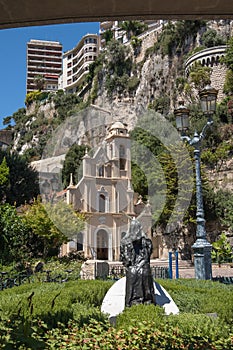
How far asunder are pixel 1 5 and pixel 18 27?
27 cm

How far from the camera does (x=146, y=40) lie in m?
59.1

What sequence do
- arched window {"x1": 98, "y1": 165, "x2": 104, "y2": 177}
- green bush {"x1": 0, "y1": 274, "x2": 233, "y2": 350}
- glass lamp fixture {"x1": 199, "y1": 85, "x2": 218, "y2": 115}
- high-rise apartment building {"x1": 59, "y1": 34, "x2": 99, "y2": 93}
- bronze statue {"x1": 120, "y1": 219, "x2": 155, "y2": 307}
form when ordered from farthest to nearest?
1. high-rise apartment building {"x1": 59, "y1": 34, "x2": 99, "y2": 93}
2. arched window {"x1": 98, "y1": 165, "x2": 104, "y2": 177}
3. glass lamp fixture {"x1": 199, "y1": 85, "x2": 218, "y2": 115}
4. bronze statue {"x1": 120, "y1": 219, "x2": 155, "y2": 307}
5. green bush {"x1": 0, "y1": 274, "x2": 233, "y2": 350}

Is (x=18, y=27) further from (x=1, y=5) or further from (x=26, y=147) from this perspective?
(x=26, y=147)

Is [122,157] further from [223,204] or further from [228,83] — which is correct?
[228,83]

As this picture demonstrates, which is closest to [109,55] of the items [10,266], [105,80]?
[105,80]

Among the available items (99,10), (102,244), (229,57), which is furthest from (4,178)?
(99,10)

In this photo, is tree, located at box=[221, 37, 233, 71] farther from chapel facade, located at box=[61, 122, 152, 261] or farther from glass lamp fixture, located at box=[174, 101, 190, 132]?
glass lamp fixture, located at box=[174, 101, 190, 132]

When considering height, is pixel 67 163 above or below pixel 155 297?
above

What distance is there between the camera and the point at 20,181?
32.3m

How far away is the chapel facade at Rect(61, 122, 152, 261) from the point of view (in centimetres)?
2881

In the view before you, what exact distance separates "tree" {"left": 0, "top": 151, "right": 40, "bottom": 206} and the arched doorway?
22.1 ft

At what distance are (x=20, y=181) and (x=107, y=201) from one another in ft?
24.1

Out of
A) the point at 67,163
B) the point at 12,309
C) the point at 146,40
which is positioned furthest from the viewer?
the point at 146,40

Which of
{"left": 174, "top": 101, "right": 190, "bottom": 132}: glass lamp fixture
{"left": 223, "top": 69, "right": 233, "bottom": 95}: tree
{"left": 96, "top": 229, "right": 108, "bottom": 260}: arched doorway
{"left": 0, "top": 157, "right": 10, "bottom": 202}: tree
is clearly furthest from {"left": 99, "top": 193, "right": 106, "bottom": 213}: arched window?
{"left": 174, "top": 101, "right": 190, "bottom": 132}: glass lamp fixture
